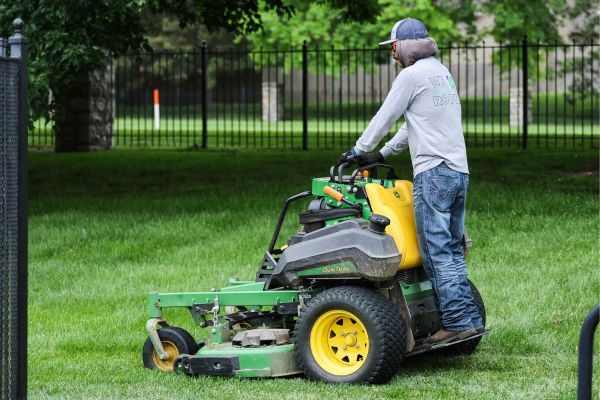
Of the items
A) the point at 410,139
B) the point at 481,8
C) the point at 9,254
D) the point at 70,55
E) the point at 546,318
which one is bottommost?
the point at 546,318

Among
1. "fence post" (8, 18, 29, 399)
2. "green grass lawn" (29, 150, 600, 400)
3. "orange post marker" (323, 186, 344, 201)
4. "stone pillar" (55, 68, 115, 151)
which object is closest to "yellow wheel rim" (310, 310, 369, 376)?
"green grass lawn" (29, 150, 600, 400)

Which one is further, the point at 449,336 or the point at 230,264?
the point at 230,264

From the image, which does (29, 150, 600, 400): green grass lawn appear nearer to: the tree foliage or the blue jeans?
the blue jeans

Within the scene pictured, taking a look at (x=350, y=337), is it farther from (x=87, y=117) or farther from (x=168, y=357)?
(x=87, y=117)

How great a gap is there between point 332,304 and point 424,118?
1.16 metres

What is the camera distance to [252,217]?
11969 millimetres

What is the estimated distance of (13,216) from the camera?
16.4 ft

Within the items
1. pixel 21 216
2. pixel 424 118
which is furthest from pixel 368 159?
pixel 21 216

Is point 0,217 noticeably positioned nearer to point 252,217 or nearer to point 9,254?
point 9,254

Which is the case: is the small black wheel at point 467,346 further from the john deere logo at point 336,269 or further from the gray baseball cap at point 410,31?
the gray baseball cap at point 410,31

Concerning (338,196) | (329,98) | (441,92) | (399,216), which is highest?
(329,98)

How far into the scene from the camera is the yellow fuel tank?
263 inches

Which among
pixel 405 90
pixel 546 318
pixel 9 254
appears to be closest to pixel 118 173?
pixel 546 318

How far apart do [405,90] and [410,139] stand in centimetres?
29
